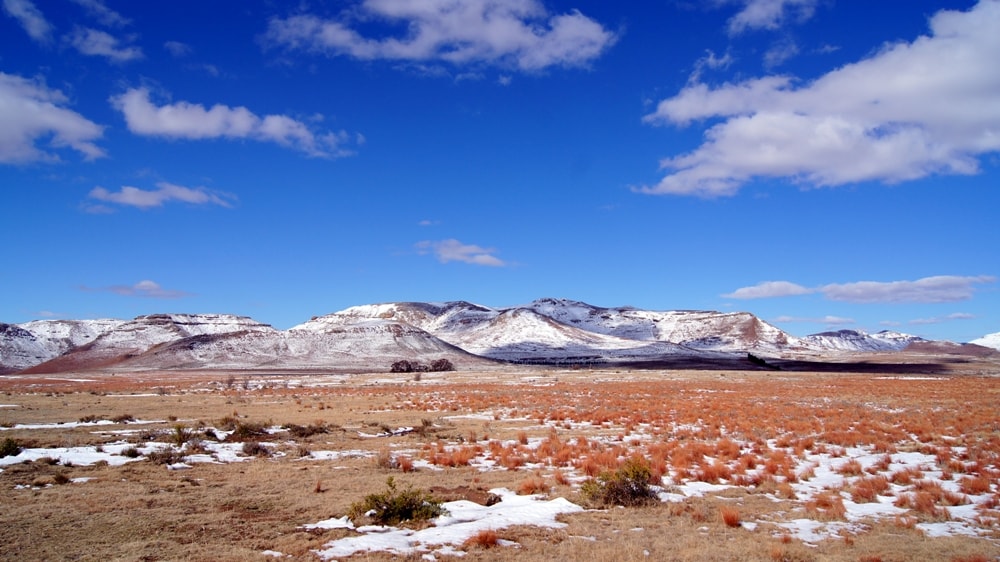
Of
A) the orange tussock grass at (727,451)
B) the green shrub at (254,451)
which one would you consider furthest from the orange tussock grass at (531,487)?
the green shrub at (254,451)

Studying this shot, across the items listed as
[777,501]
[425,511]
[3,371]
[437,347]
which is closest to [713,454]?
[777,501]

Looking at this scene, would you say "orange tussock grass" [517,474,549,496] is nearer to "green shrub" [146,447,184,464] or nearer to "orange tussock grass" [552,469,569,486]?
"orange tussock grass" [552,469,569,486]

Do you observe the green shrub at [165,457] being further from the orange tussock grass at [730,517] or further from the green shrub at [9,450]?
the orange tussock grass at [730,517]

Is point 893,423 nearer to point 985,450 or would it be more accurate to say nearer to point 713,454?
point 985,450

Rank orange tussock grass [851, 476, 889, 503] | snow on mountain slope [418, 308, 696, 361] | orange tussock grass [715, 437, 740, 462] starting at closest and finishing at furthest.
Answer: orange tussock grass [851, 476, 889, 503] < orange tussock grass [715, 437, 740, 462] < snow on mountain slope [418, 308, 696, 361]

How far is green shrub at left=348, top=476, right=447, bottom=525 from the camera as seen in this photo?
31.8ft

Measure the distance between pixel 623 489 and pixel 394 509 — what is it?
4.12 m

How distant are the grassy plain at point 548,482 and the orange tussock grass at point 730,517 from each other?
0.08 feet

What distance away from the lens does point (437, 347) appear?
14488cm

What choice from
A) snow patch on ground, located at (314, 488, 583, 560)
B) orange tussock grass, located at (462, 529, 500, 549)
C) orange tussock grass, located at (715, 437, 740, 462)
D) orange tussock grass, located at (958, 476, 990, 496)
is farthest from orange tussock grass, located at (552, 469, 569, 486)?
orange tussock grass, located at (958, 476, 990, 496)

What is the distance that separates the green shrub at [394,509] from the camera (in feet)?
31.8

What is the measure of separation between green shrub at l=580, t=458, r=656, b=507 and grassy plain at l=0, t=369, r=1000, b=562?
0.26 m

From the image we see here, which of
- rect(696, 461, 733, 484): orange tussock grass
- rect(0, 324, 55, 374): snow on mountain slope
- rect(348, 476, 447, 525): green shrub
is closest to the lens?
rect(348, 476, 447, 525): green shrub

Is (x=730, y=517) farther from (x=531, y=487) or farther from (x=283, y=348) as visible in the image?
(x=283, y=348)
